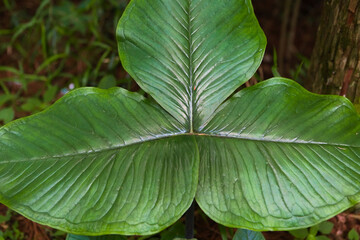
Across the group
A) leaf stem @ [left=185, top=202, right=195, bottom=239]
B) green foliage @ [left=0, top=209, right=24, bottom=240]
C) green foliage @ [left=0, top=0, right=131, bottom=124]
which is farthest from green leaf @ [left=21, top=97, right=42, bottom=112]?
leaf stem @ [left=185, top=202, right=195, bottom=239]

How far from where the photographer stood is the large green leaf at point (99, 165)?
1.07 m

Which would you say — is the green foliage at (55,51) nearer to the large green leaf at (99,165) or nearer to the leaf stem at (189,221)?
the large green leaf at (99,165)

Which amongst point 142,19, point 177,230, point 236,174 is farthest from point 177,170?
point 142,19

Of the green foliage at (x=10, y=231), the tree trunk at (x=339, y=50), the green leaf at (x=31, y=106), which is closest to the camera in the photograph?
the tree trunk at (x=339, y=50)

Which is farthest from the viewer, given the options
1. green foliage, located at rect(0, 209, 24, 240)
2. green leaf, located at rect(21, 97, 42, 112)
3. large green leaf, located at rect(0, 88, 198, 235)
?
green leaf, located at rect(21, 97, 42, 112)

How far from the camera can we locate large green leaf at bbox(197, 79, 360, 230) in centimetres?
107

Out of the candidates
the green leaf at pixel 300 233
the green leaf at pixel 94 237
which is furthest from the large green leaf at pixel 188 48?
the green leaf at pixel 300 233

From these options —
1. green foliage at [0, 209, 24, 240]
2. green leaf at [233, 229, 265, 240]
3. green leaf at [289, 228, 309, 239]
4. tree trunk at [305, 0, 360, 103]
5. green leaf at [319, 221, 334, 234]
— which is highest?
tree trunk at [305, 0, 360, 103]

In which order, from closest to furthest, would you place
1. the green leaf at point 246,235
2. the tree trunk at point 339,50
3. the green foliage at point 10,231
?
1. the green leaf at point 246,235
2. the tree trunk at point 339,50
3. the green foliage at point 10,231

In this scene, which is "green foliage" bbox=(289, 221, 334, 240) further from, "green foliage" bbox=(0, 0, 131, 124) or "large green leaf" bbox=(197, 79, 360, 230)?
"green foliage" bbox=(0, 0, 131, 124)

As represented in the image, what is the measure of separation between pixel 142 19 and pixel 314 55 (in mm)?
769

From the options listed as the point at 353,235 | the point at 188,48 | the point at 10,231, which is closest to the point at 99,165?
the point at 188,48

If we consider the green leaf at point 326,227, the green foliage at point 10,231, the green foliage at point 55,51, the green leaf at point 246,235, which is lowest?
the green leaf at point 326,227

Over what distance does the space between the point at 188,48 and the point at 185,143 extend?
11.1 inches
